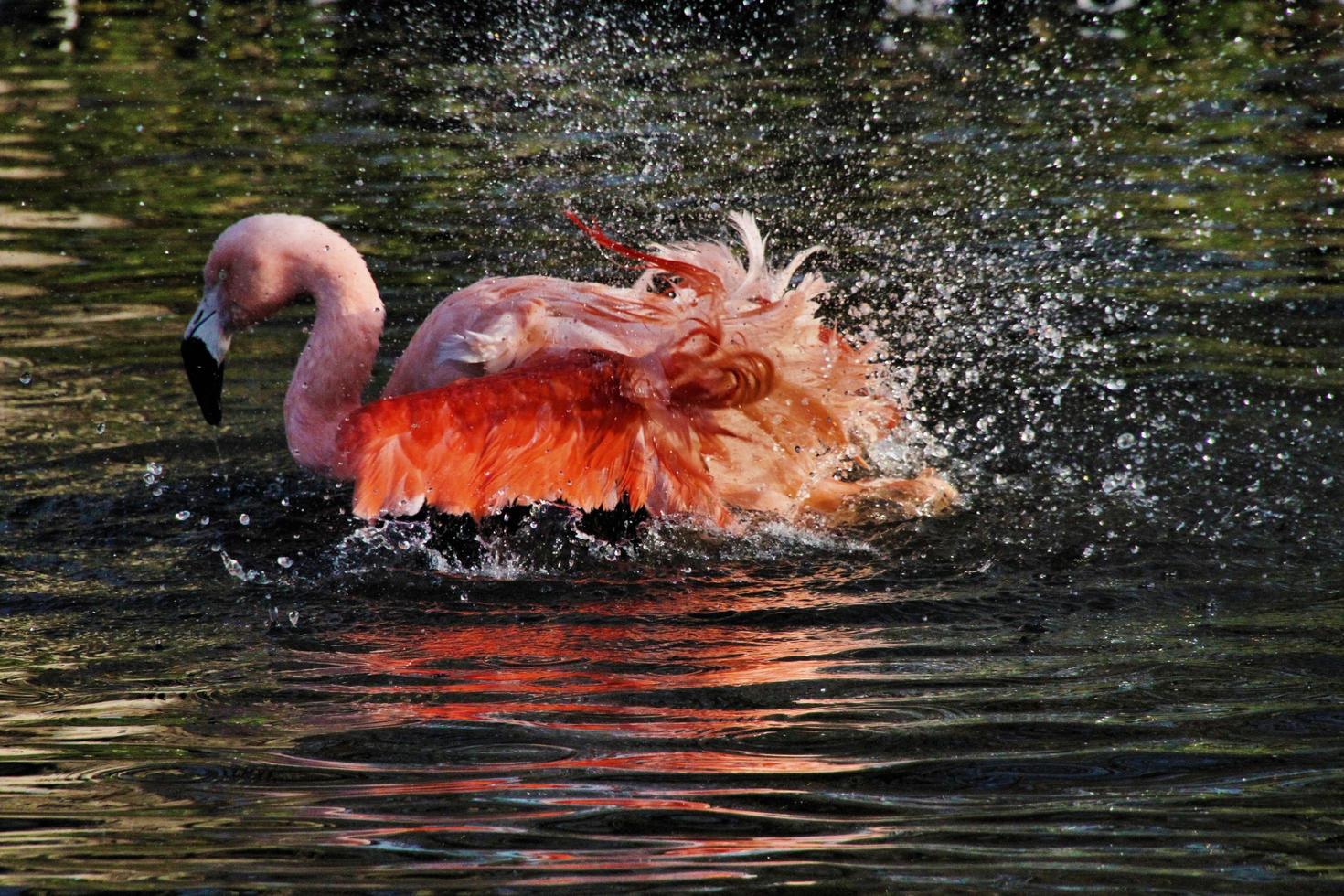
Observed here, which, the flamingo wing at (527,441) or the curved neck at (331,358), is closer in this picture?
the flamingo wing at (527,441)

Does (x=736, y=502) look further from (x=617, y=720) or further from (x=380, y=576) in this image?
(x=617, y=720)

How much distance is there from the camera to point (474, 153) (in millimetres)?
9852

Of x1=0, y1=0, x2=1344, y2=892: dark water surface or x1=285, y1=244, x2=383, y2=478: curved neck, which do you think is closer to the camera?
x1=0, y1=0, x2=1344, y2=892: dark water surface

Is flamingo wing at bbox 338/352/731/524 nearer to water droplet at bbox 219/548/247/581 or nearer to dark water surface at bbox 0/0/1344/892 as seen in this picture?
dark water surface at bbox 0/0/1344/892

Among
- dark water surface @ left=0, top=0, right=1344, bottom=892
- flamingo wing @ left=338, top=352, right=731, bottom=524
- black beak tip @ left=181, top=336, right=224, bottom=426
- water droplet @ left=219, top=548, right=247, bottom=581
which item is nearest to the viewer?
dark water surface @ left=0, top=0, right=1344, bottom=892

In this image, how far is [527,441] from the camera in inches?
179

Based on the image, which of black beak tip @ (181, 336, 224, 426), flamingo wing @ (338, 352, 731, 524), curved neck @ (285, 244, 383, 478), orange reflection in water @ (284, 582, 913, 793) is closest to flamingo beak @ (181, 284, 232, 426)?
black beak tip @ (181, 336, 224, 426)

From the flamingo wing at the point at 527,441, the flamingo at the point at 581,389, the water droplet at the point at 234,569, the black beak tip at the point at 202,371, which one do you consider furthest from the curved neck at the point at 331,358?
the flamingo wing at the point at 527,441

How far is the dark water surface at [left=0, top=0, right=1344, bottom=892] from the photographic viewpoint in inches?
124

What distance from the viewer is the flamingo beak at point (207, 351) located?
5426 mm

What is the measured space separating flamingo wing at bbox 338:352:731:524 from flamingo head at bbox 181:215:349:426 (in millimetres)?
999

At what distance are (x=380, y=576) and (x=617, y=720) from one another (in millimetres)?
1387

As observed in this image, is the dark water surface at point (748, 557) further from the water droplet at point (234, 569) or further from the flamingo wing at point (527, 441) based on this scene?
the flamingo wing at point (527, 441)

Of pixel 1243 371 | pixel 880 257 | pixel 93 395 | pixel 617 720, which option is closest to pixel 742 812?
pixel 617 720
